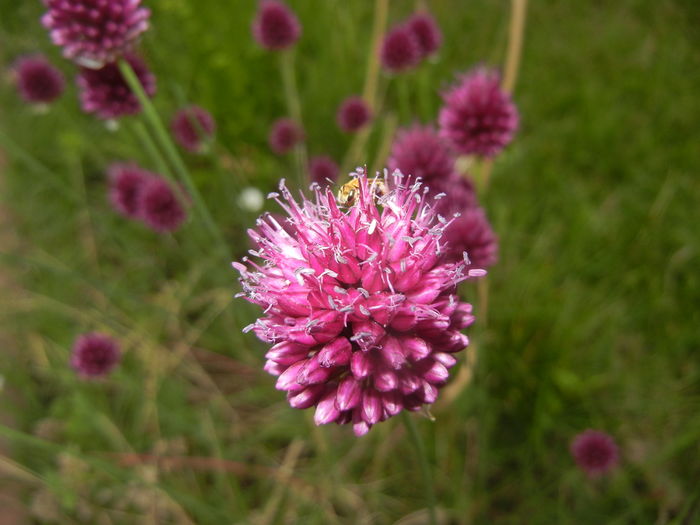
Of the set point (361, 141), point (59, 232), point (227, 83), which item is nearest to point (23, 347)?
point (59, 232)

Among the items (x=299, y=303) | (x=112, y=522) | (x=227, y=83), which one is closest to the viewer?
(x=299, y=303)

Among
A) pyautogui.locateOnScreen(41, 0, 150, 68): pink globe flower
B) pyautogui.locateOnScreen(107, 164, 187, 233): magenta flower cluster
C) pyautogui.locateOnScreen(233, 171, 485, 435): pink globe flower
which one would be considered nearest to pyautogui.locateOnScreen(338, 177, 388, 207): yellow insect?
pyautogui.locateOnScreen(233, 171, 485, 435): pink globe flower

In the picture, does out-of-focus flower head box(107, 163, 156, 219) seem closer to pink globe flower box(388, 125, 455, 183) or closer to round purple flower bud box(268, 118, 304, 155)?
round purple flower bud box(268, 118, 304, 155)

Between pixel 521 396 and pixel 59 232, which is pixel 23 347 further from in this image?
pixel 521 396

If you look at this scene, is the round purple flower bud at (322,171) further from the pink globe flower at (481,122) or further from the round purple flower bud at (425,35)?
the pink globe flower at (481,122)

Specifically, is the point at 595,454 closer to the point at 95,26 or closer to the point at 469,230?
the point at 469,230
